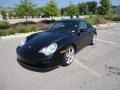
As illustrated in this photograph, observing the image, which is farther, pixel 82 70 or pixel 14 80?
pixel 82 70

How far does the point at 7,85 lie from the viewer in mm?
4344

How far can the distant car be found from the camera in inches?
193

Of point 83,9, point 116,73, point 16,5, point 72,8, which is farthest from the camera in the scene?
point 83,9

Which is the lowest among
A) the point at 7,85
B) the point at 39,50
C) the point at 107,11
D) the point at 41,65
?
the point at 7,85

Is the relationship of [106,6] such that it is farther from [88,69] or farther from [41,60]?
[41,60]

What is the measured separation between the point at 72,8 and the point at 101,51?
28874 millimetres

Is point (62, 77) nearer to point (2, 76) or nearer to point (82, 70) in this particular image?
point (82, 70)

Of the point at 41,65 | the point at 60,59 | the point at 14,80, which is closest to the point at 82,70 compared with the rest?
the point at 60,59

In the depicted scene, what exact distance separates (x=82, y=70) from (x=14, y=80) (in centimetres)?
195

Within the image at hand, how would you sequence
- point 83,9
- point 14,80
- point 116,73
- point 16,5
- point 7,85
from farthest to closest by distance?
point 83,9, point 16,5, point 116,73, point 14,80, point 7,85

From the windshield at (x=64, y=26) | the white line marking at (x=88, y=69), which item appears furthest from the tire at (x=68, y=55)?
the windshield at (x=64, y=26)

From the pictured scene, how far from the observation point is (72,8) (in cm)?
3522

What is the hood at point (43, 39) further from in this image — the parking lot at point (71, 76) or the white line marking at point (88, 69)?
the white line marking at point (88, 69)

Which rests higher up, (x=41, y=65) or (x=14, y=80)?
(x=41, y=65)
